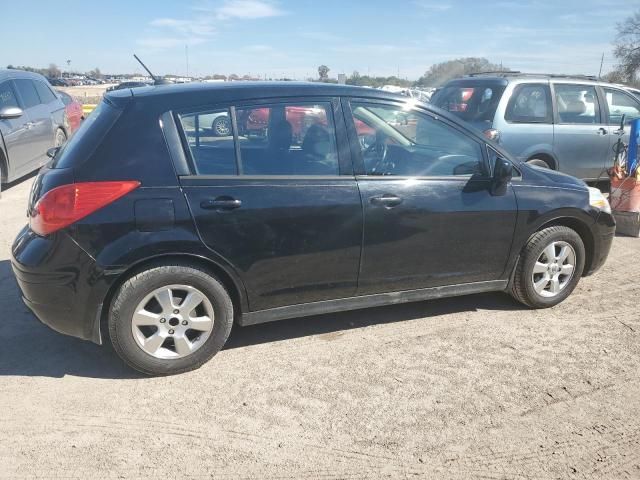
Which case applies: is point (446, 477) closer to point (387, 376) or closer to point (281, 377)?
point (387, 376)

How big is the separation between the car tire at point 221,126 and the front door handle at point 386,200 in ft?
3.30

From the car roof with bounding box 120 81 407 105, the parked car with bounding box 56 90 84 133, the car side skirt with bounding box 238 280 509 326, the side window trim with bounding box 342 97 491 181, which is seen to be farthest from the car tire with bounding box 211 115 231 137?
the parked car with bounding box 56 90 84 133

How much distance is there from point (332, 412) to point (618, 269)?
12.0 feet

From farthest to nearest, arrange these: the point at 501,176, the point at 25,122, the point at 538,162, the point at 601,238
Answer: the point at 25,122 → the point at 538,162 → the point at 601,238 → the point at 501,176

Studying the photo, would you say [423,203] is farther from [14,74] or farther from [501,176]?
[14,74]

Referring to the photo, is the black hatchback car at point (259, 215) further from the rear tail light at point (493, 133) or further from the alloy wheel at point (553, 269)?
the rear tail light at point (493, 133)

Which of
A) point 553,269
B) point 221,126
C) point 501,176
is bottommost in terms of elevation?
point 553,269

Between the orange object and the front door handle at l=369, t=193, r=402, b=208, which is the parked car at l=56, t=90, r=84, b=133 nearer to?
the front door handle at l=369, t=193, r=402, b=208

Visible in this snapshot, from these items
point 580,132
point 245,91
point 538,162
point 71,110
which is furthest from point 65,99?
point 580,132

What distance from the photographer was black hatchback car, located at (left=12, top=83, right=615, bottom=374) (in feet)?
9.92

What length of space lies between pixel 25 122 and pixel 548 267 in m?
7.33

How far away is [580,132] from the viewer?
7.55 m

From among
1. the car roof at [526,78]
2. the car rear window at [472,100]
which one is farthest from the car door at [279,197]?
the car roof at [526,78]

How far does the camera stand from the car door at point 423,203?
3.56 metres
